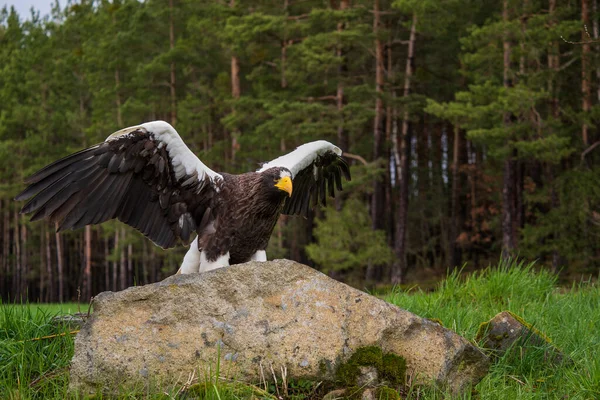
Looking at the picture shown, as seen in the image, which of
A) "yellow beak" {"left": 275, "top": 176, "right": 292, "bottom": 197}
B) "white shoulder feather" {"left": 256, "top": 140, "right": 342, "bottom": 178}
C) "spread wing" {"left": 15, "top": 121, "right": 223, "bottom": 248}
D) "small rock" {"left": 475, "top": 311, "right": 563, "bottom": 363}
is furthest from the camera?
"white shoulder feather" {"left": 256, "top": 140, "right": 342, "bottom": 178}

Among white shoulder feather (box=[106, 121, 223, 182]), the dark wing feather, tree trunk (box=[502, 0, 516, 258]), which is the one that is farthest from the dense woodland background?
white shoulder feather (box=[106, 121, 223, 182])

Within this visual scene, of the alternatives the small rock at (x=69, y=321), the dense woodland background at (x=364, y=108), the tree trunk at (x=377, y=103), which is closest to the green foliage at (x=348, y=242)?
the dense woodland background at (x=364, y=108)

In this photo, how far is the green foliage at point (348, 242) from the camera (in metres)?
18.4

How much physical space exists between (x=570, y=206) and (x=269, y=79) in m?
12.5

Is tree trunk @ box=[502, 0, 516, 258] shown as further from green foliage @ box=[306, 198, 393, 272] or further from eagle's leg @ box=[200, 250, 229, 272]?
eagle's leg @ box=[200, 250, 229, 272]

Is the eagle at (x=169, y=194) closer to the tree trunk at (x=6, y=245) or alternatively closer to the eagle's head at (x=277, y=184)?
the eagle's head at (x=277, y=184)

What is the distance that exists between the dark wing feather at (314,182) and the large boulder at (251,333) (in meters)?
3.37

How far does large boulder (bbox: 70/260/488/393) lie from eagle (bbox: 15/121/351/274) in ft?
6.14

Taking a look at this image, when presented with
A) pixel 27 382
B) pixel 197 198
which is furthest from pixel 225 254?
pixel 27 382

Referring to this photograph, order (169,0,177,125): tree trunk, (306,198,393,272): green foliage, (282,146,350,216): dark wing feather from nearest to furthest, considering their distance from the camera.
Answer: (282,146,350,216): dark wing feather < (306,198,393,272): green foliage < (169,0,177,125): tree trunk

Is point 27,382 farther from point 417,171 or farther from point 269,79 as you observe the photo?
point 417,171

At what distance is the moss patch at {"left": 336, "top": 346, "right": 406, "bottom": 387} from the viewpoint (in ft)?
10.3

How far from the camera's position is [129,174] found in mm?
5262

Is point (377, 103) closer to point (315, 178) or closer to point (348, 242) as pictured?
point (348, 242)
